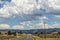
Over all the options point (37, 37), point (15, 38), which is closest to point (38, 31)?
point (37, 37)

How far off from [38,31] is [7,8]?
1509 millimetres

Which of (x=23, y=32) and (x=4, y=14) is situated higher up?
(x=4, y=14)

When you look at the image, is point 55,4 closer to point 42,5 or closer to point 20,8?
point 42,5

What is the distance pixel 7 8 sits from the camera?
456 inches

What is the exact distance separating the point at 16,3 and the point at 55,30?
1836 mm

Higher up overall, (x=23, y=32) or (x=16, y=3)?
(x=16, y=3)

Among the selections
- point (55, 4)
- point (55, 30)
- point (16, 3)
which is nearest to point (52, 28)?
point (55, 30)

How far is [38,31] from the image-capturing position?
37.4 ft

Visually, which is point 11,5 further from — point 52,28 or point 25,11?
point 52,28

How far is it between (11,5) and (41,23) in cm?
136

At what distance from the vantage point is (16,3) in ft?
37.9

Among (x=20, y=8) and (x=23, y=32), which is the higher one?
(x=20, y=8)

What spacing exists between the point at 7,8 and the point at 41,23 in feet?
4.76

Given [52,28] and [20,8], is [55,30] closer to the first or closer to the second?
[52,28]
